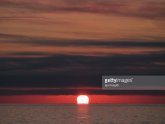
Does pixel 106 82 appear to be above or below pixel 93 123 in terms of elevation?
below

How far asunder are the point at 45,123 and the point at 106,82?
205 ft

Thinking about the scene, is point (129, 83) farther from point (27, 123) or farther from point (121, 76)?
point (27, 123)

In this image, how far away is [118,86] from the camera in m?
34.0

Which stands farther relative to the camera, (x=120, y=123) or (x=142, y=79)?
(x=120, y=123)

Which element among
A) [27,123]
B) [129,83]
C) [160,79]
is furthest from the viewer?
[27,123]

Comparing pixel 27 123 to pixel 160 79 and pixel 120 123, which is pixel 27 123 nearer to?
pixel 120 123

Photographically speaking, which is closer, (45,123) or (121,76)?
(121,76)

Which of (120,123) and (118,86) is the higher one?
(120,123)

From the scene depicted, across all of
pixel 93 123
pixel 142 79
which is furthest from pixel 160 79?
pixel 93 123

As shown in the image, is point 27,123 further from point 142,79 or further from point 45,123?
point 142,79

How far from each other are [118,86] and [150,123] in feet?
195

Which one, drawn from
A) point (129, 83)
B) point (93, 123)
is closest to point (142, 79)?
point (129, 83)

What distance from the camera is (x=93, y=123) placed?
301 ft

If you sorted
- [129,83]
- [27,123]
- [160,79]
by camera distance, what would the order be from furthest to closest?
[27,123]
[160,79]
[129,83]
